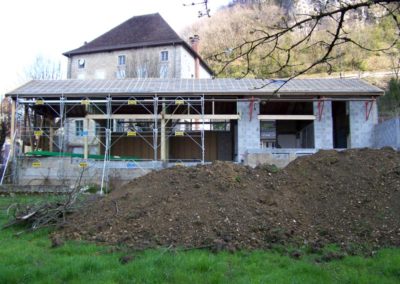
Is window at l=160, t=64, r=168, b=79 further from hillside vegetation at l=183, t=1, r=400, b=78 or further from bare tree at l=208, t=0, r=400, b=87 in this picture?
bare tree at l=208, t=0, r=400, b=87

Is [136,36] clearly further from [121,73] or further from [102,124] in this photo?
[102,124]

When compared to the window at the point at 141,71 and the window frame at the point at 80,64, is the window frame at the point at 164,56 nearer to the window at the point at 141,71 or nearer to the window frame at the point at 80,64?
the window at the point at 141,71

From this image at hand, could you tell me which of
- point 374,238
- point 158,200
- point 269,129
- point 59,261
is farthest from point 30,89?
point 374,238

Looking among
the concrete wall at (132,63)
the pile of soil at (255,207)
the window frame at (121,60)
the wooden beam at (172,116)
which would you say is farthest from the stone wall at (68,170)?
the window frame at (121,60)

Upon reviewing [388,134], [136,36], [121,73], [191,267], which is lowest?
[191,267]

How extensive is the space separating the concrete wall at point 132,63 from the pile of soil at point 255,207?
32785 millimetres

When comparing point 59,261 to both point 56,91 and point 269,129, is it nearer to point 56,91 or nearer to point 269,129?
point 56,91

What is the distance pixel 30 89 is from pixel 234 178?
18.2 metres

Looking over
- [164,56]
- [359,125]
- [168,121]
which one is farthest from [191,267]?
[164,56]

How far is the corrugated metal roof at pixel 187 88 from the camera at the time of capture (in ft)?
77.4

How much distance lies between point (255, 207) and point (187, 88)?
53.9 feet

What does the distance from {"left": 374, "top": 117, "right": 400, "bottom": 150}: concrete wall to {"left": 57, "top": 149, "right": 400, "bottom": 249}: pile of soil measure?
11575mm

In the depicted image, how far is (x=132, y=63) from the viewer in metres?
43.2

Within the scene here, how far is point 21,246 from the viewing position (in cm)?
784
